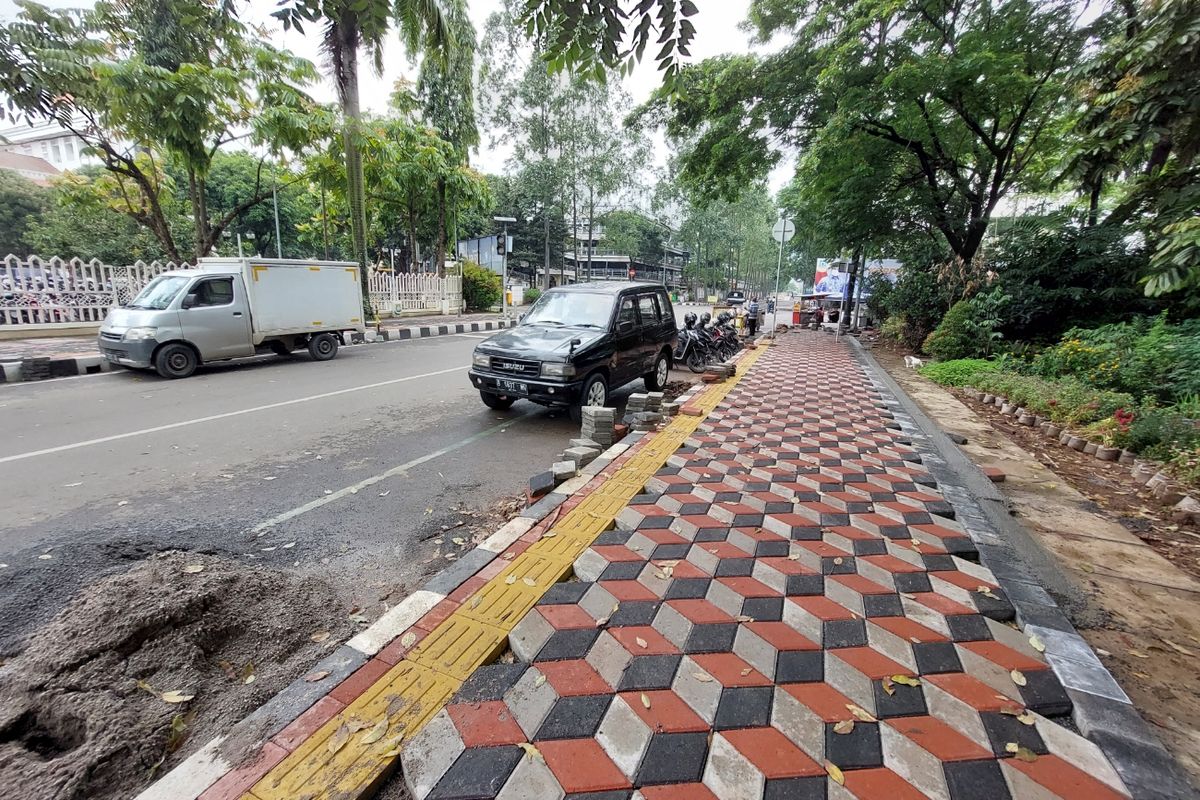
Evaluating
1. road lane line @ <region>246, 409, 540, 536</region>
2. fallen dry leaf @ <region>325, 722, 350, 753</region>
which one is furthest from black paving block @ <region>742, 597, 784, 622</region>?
road lane line @ <region>246, 409, 540, 536</region>

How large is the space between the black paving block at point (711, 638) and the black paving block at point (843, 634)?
0.38 metres

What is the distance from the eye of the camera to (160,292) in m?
8.42

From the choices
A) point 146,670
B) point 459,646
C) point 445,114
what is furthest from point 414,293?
point 459,646

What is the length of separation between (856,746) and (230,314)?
34.3ft

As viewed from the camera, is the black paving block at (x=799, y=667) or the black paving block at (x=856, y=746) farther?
the black paving block at (x=799, y=667)

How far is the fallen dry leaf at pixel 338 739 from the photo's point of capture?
5.38 feet

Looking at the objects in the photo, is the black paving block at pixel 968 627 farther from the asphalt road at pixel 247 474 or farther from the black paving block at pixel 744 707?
→ the asphalt road at pixel 247 474

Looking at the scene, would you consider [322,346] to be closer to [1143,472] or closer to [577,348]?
[577,348]

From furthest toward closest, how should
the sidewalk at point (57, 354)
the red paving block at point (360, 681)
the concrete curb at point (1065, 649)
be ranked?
the sidewalk at point (57, 354), the red paving block at point (360, 681), the concrete curb at point (1065, 649)

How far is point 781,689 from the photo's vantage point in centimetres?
190

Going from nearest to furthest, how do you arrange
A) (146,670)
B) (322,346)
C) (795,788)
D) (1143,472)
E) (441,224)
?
(795,788), (146,670), (1143,472), (322,346), (441,224)

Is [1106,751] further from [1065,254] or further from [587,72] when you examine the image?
[1065,254]

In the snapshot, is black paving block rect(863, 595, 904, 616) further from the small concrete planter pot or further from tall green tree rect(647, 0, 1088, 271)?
tall green tree rect(647, 0, 1088, 271)

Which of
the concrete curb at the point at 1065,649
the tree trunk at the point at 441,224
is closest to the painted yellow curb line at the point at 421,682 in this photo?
the concrete curb at the point at 1065,649
